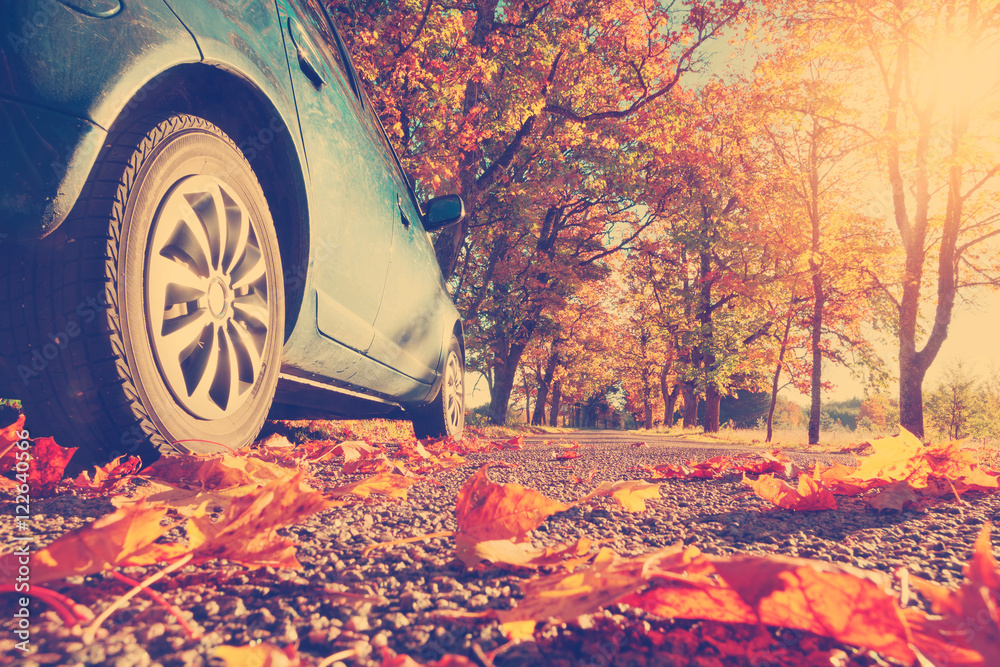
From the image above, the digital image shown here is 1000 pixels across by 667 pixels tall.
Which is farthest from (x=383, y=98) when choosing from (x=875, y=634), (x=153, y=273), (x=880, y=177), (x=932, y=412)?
(x=932, y=412)

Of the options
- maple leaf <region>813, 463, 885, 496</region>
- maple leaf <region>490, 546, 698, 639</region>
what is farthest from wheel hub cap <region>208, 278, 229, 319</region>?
maple leaf <region>813, 463, 885, 496</region>

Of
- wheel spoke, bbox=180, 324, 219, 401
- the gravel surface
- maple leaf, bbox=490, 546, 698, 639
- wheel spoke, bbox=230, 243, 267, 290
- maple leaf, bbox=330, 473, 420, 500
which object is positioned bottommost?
the gravel surface

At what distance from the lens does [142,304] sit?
1.51 m

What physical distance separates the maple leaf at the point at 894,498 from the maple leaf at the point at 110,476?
2.37 m

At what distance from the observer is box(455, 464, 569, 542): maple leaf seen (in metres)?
1.04

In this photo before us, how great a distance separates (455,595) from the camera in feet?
2.94

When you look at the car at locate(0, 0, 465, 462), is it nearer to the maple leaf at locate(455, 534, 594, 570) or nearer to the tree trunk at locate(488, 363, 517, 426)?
the maple leaf at locate(455, 534, 594, 570)

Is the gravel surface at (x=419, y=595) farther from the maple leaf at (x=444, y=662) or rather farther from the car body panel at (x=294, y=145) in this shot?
the car body panel at (x=294, y=145)

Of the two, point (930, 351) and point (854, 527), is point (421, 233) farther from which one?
point (930, 351)

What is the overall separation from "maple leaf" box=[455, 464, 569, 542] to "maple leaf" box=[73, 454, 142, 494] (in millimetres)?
1065

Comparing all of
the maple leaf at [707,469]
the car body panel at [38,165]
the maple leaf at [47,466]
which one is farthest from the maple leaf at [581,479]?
the car body panel at [38,165]

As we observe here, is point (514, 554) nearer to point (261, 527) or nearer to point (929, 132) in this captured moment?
point (261, 527)

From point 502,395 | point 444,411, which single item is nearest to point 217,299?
point 444,411

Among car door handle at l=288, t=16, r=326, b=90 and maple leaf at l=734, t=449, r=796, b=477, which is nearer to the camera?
car door handle at l=288, t=16, r=326, b=90
